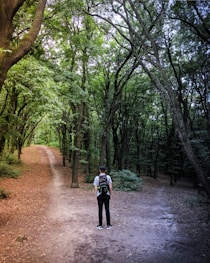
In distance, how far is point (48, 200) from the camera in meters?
11.2

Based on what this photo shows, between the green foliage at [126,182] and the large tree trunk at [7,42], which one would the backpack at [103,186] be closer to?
the large tree trunk at [7,42]

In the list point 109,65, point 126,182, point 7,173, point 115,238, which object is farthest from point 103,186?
point 109,65

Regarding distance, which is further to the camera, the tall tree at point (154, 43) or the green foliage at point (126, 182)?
the green foliage at point (126, 182)

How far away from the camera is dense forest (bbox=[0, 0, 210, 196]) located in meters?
5.77

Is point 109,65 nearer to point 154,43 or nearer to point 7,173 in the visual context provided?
point 7,173

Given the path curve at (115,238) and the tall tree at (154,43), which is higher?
the tall tree at (154,43)

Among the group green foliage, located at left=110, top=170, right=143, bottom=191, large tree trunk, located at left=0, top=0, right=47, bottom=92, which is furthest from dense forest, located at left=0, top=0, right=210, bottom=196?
green foliage, located at left=110, top=170, right=143, bottom=191

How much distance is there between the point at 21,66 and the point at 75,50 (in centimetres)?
724

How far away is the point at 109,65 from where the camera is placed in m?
19.1

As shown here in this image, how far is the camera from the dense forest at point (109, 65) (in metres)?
→ 5.77

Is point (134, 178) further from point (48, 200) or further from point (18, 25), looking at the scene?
point (18, 25)

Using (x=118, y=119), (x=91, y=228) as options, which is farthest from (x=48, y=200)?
(x=118, y=119)

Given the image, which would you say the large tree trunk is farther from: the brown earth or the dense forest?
the brown earth

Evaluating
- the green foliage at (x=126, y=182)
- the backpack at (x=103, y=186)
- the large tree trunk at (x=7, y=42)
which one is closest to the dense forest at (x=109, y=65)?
the large tree trunk at (x=7, y=42)
